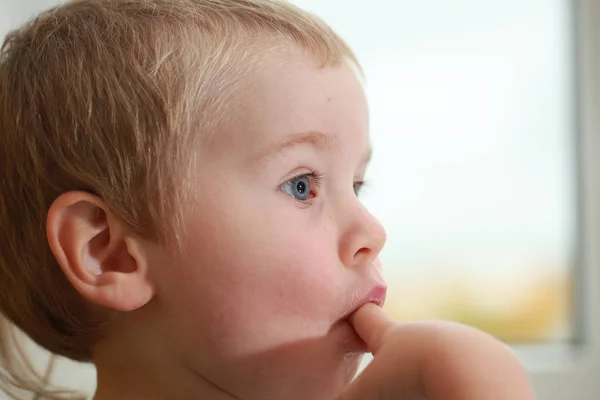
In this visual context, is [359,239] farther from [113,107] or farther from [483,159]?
[483,159]

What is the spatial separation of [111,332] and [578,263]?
89 centimetres

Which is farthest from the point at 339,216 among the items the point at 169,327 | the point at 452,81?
the point at 452,81

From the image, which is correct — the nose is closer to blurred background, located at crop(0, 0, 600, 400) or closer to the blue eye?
the blue eye

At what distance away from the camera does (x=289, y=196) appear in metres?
0.79

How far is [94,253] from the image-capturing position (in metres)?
0.79

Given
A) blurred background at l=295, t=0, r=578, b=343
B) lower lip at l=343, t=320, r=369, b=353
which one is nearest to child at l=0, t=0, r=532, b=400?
lower lip at l=343, t=320, r=369, b=353

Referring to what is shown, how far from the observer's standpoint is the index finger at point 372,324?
0.73m

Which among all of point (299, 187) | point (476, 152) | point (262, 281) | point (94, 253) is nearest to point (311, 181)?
point (299, 187)

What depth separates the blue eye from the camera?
79 centimetres

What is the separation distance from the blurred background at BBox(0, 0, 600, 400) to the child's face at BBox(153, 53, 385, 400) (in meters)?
0.60

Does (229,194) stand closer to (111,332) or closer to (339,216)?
(339,216)

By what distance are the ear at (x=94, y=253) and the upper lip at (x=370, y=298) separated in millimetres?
199

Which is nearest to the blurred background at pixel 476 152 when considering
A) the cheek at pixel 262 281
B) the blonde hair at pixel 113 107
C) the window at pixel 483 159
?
the window at pixel 483 159

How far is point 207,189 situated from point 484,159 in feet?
2.53
